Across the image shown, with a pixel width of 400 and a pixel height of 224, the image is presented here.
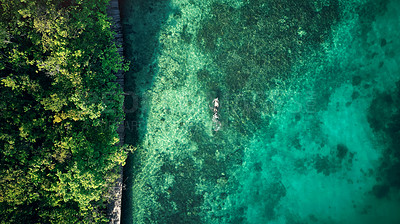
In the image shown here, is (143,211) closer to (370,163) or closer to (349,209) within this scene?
(349,209)

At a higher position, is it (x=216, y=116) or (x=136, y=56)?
(x=136, y=56)

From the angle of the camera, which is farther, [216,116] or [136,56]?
[136,56]

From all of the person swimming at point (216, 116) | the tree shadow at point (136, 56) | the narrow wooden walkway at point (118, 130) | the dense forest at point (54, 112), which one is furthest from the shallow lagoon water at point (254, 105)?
the dense forest at point (54, 112)

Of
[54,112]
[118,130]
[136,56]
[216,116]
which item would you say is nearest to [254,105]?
[216,116]

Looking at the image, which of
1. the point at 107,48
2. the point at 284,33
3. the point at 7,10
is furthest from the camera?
the point at 284,33

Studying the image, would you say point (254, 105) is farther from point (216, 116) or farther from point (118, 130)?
point (118, 130)

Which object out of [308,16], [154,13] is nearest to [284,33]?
[308,16]
